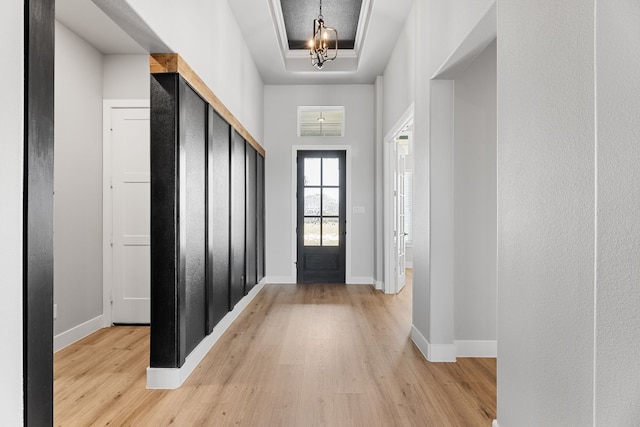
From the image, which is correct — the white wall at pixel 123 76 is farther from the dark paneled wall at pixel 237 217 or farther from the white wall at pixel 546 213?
the white wall at pixel 546 213

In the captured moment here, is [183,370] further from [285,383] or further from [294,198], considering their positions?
[294,198]

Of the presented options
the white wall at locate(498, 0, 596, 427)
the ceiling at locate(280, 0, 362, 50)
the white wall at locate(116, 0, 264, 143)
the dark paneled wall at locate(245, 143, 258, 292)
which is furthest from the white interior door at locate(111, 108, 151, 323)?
the white wall at locate(498, 0, 596, 427)

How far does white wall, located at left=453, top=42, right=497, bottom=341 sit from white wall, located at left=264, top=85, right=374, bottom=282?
10.3 ft

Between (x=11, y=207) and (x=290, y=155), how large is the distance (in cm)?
518

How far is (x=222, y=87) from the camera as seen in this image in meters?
3.69

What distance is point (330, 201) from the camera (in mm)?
6387

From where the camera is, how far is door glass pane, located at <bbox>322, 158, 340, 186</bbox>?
20.9 feet

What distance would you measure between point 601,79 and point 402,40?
3.46 m

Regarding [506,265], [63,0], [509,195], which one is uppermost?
[63,0]

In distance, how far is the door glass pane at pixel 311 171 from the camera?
6398 mm

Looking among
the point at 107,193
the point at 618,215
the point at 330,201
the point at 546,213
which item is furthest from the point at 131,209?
the point at 618,215

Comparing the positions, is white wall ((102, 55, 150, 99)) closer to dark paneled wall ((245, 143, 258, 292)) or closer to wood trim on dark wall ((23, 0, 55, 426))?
dark paneled wall ((245, 143, 258, 292))

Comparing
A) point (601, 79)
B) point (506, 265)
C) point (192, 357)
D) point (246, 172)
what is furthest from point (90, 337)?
point (601, 79)

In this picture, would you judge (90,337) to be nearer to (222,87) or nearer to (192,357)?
(192,357)
